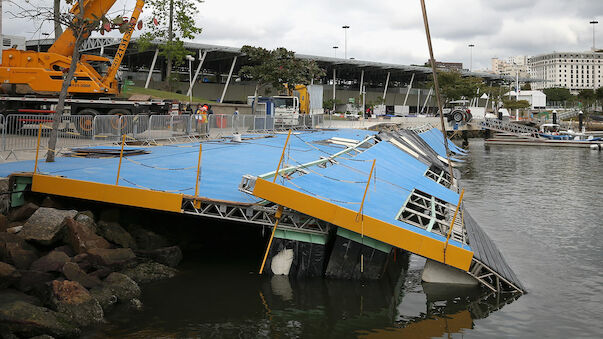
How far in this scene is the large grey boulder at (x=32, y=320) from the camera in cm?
922

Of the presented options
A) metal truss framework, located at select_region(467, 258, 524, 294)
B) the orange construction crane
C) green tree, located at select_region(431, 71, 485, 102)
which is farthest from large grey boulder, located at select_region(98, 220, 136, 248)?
green tree, located at select_region(431, 71, 485, 102)

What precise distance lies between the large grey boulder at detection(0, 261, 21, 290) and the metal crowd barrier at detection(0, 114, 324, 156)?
1135 cm

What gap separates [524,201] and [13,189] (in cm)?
2058

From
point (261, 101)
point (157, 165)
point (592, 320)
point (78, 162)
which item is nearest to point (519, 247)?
point (592, 320)

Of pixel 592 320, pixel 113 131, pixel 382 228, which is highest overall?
pixel 113 131

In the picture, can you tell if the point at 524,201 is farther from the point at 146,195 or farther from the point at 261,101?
the point at 261,101

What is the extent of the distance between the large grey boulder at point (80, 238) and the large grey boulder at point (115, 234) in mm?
594

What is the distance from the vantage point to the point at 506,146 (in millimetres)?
67438

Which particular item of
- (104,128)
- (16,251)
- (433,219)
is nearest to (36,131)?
(104,128)

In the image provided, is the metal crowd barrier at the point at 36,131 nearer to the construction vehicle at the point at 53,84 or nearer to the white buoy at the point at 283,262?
the construction vehicle at the point at 53,84

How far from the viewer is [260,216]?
13586mm

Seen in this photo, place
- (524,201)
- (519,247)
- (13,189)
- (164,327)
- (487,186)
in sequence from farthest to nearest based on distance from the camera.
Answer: (487,186) < (524,201) < (519,247) < (13,189) < (164,327)

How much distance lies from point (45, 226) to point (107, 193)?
1.67 meters

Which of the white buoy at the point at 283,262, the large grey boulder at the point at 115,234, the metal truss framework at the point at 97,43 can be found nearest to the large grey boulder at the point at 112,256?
the large grey boulder at the point at 115,234
